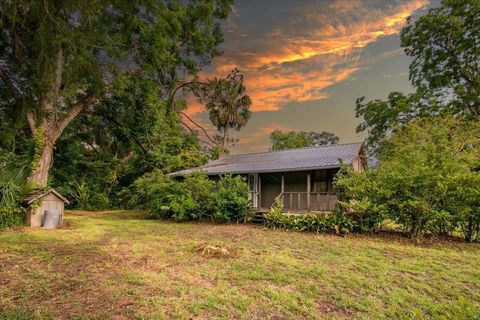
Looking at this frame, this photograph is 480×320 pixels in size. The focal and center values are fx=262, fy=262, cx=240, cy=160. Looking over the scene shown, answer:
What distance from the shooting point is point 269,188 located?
15.7 m

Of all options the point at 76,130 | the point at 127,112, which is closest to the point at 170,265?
the point at 127,112

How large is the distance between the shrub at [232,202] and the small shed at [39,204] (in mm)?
6128

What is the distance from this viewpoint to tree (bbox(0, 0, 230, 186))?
4922 millimetres

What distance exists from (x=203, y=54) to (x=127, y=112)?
676 cm

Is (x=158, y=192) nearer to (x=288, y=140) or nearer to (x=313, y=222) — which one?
(x=313, y=222)

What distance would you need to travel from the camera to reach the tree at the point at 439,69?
16875 millimetres

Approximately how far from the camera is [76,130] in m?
20.2

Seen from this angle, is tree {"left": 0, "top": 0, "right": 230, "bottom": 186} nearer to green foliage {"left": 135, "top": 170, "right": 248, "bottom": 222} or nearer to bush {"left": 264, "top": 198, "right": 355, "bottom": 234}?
green foliage {"left": 135, "top": 170, "right": 248, "bottom": 222}

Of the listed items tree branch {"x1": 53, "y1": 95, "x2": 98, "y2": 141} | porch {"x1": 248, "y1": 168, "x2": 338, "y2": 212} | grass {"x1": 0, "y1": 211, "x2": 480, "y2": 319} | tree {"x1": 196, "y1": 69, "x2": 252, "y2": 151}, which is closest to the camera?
grass {"x1": 0, "y1": 211, "x2": 480, "y2": 319}

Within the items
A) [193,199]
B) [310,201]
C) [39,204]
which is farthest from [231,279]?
[310,201]

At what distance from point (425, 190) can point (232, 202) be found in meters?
7.23

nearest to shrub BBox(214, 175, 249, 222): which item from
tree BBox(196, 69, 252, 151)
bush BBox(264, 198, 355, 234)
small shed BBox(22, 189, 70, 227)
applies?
bush BBox(264, 198, 355, 234)

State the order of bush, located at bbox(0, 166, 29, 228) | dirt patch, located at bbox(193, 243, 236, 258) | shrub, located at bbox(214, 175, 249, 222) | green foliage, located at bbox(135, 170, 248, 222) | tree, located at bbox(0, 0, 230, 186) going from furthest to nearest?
1. green foliage, located at bbox(135, 170, 248, 222)
2. shrub, located at bbox(214, 175, 249, 222)
3. bush, located at bbox(0, 166, 29, 228)
4. dirt patch, located at bbox(193, 243, 236, 258)
5. tree, located at bbox(0, 0, 230, 186)

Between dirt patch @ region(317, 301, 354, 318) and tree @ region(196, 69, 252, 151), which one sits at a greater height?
tree @ region(196, 69, 252, 151)
